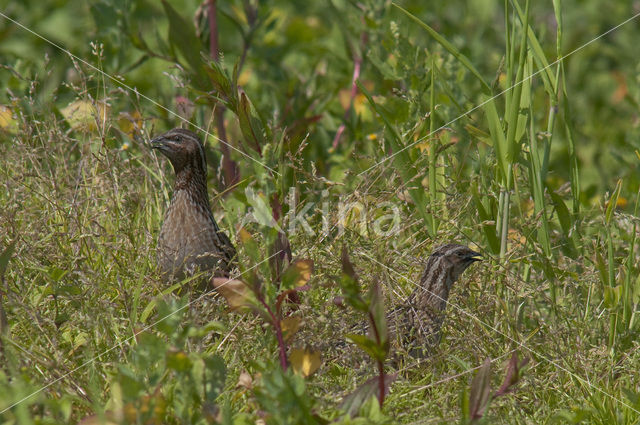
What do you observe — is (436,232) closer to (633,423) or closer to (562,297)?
(562,297)

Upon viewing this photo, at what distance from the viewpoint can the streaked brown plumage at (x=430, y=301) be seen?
393 centimetres

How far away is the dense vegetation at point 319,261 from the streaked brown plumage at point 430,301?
0.07 metres

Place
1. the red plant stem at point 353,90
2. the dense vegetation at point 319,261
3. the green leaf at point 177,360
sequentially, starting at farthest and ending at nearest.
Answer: the red plant stem at point 353,90 < the dense vegetation at point 319,261 < the green leaf at point 177,360

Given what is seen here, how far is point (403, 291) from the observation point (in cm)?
429

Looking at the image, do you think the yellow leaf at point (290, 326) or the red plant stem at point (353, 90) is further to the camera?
the red plant stem at point (353, 90)

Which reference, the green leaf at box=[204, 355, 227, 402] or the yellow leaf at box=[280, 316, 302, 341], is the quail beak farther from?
the green leaf at box=[204, 355, 227, 402]

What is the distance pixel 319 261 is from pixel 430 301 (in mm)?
612

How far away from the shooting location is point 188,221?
459 centimetres

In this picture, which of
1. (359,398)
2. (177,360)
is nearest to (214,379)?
(177,360)

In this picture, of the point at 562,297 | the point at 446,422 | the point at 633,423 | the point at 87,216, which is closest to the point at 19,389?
the point at 446,422

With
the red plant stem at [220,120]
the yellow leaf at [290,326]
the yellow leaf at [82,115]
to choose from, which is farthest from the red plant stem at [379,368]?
the red plant stem at [220,120]

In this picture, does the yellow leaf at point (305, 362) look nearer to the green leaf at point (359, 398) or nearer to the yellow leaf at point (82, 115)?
the green leaf at point (359, 398)

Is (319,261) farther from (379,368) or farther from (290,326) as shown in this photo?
(379,368)

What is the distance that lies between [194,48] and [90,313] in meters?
2.41
